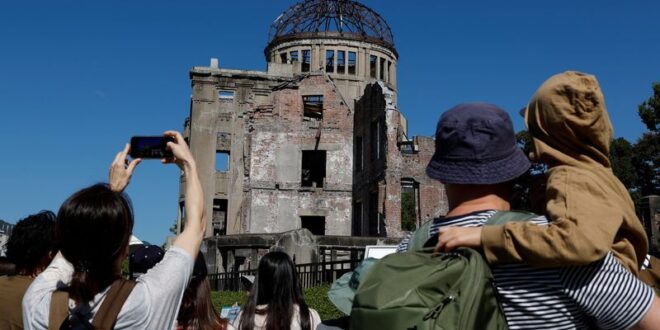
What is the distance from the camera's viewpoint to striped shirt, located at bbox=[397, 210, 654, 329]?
1.89 m

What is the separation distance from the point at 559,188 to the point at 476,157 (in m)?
0.29

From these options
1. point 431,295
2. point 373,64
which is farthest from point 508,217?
point 373,64

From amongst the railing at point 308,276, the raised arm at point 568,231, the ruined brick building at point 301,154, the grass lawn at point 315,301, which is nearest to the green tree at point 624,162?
the ruined brick building at point 301,154

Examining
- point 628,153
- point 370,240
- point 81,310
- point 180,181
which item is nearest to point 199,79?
point 180,181

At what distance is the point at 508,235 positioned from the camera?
6.29 ft

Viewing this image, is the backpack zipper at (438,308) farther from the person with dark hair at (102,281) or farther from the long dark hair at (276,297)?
the long dark hair at (276,297)

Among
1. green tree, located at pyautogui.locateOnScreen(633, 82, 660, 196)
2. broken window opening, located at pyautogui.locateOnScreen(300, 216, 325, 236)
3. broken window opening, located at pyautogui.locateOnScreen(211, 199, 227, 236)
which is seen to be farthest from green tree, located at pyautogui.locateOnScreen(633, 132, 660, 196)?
broken window opening, located at pyautogui.locateOnScreen(211, 199, 227, 236)

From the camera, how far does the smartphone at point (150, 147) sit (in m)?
2.99

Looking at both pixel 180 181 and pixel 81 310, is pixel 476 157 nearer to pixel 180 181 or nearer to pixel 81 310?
pixel 81 310

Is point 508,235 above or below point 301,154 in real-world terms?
below

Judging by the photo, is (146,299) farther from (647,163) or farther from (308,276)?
(647,163)

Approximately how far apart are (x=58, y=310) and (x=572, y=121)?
1.90 m

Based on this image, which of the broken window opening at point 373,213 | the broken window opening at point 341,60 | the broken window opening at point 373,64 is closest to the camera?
the broken window opening at point 373,213

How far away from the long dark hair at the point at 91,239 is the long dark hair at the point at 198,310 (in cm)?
170
